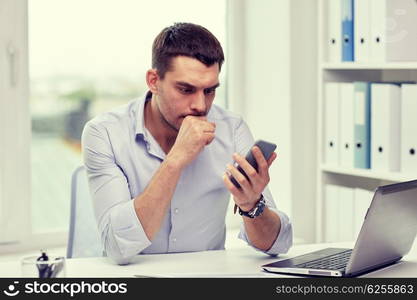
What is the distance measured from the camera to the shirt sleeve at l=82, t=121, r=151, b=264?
7.09 ft

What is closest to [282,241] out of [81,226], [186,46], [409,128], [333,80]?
[186,46]

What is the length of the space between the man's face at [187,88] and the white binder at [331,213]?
1.16 m

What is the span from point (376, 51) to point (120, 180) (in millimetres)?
1321

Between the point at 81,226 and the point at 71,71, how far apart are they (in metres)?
1.03

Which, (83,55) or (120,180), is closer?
(120,180)

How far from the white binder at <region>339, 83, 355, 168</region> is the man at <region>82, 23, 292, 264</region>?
769mm

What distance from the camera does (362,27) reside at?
10.5 feet

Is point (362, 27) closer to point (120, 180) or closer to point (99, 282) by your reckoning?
point (120, 180)

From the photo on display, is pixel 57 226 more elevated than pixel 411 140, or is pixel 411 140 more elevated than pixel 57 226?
pixel 411 140

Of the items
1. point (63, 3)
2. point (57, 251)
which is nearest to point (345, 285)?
point (57, 251)

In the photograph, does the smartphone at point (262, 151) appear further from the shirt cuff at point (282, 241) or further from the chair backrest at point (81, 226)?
the chair backrest at point (81, 226)

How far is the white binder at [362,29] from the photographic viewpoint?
10.4 ft

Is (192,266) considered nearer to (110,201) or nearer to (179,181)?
(110,201)

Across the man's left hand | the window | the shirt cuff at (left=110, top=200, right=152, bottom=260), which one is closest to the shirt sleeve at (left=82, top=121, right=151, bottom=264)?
the shirt cuff at (left=110, top=200, right=152, bottom=260)
